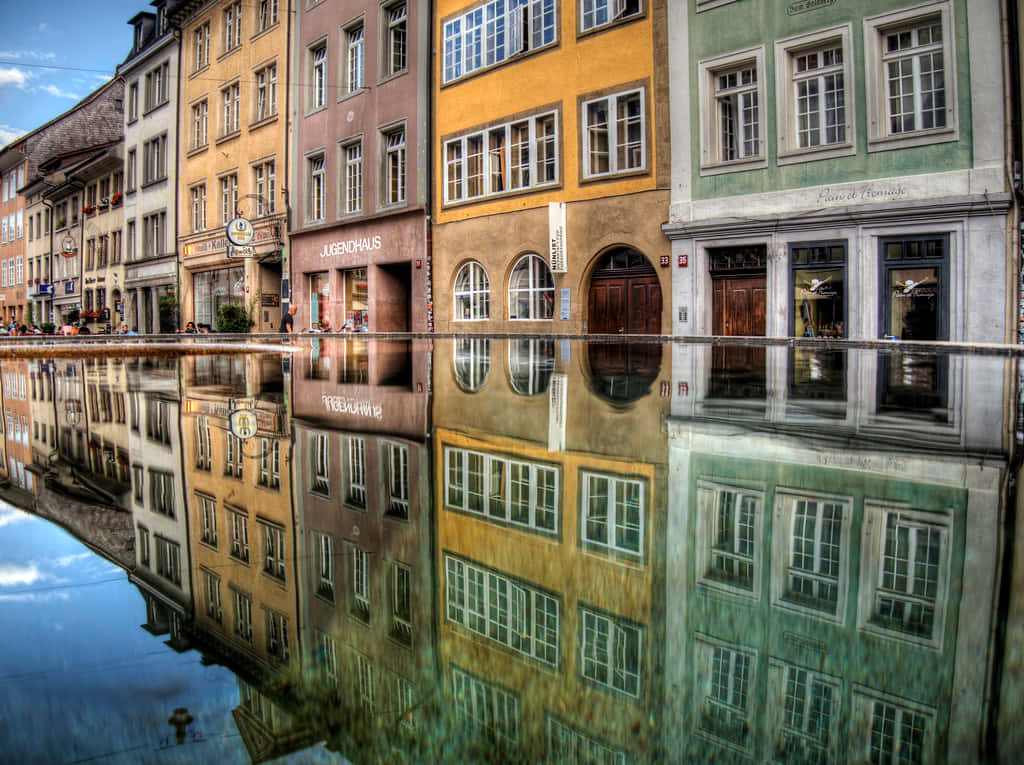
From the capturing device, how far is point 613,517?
2.05 meters

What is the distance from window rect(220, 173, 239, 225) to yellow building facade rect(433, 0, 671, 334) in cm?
1508

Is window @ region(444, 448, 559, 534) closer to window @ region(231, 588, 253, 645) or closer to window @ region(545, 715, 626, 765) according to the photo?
window @ region(231, 588, 253, 645)

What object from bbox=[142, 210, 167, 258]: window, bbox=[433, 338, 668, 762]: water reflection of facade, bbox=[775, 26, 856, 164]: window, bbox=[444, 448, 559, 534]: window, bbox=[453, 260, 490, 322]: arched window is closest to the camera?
bbox=[433, 338, 668, 762]: water reflection of facade

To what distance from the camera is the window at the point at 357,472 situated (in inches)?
90.6

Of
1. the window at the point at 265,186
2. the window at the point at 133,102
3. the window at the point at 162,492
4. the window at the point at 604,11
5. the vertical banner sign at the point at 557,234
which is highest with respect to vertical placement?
the window at the point at 133,102

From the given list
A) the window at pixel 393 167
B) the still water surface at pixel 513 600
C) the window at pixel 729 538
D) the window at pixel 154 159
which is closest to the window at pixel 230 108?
the window at pixel 154 159

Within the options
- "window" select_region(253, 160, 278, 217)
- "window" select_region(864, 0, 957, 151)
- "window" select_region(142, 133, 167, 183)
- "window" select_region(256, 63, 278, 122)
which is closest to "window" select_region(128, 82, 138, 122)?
"window" select_region(142, 133, 167, 183)

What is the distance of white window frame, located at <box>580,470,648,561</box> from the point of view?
1.76 metres

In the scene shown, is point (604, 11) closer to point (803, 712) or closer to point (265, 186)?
point (265, 186)

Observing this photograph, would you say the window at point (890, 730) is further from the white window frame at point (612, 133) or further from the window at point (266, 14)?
the window at point (266, 14)

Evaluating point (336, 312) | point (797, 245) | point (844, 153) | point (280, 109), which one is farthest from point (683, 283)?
point (280, 109)

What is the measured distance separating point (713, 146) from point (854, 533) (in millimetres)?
19445

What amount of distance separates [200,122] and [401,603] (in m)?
45.0

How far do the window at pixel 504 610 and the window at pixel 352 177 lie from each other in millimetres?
30999
